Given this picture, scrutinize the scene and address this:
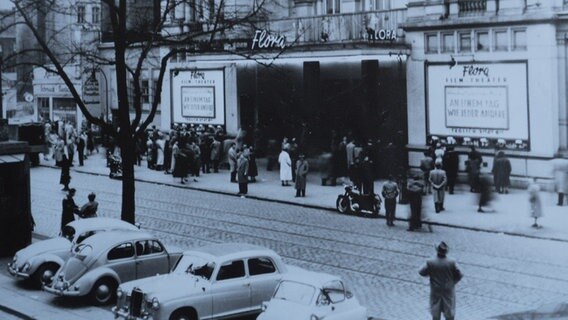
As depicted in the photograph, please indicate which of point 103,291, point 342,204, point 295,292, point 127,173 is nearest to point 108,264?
point 103,291

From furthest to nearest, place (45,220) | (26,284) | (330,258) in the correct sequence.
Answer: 1. (45,220)
2. (330,258)
3. (26,284)

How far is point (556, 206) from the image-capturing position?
67.1ft

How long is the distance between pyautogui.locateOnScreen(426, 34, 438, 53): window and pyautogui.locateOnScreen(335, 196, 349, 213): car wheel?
26.3 ft

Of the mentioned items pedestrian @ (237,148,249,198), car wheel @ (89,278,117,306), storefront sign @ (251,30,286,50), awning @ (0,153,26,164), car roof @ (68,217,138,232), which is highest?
storefront sign @ (251,30,286,50)

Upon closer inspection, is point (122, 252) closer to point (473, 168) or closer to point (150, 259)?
point (150, 259)

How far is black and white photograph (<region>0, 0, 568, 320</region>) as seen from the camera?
13812 mm

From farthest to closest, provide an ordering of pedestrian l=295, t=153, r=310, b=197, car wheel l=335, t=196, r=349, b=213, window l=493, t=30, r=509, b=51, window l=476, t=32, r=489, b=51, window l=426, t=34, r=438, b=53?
window l=426, t=34, r=438, b=53 → pedestrian l=295, t=153, r=310, b=197 → window l=476, t=32, r=489, b=51 → window l=493, t=30, r=509, b=51 → car wheel l=335, t=196, r=349, b=213

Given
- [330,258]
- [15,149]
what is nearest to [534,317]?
[330,258]

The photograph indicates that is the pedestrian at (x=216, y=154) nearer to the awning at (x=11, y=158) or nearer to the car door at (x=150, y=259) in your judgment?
the awning at (x=11, y=158)

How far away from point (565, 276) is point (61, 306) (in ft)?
32.3

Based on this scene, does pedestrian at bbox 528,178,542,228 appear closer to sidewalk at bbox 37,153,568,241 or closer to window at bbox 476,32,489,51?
sidewalk at bbox 37,153,568,241

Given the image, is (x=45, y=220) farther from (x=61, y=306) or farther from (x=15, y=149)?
(x=61, y=306)

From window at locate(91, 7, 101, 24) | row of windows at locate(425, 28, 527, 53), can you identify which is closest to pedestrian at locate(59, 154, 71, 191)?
window at locate(91, 7, 101, 24)

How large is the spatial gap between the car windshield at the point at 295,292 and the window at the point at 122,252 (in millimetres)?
4387
